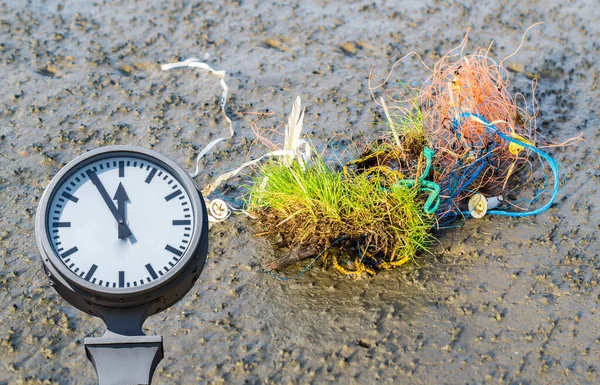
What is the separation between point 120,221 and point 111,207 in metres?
0.06

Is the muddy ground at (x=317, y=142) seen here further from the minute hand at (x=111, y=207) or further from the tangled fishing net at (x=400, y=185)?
the minute hand at (x=111, y=207)

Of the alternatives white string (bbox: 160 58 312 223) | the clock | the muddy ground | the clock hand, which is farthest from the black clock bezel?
white string (bbox: 160 58 312 223)

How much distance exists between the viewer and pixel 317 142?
4.44m

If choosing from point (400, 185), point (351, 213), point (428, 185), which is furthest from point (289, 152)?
point (428, 185)

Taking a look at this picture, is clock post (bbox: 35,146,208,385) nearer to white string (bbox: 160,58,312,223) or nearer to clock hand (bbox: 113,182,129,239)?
clock hand (bbox: 113,182,129,239)

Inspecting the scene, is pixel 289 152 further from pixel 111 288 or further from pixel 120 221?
pixel 111 288

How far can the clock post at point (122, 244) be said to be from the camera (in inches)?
86.5

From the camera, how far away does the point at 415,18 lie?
5.86 meters

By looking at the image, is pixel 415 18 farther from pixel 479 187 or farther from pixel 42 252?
pixel 42 252

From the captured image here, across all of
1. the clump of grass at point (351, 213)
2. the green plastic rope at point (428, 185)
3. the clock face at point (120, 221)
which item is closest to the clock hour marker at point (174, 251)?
the clock face at point (120, 221)

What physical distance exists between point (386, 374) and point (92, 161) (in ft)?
4.47

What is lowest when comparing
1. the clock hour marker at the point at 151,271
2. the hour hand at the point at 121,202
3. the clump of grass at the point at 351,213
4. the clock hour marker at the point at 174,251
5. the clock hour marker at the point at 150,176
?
the clump of grass at the point at 351,213

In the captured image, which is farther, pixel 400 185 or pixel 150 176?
pixel 400 185

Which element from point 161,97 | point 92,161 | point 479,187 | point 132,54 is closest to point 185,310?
point 92,161
